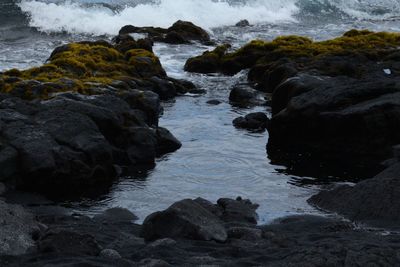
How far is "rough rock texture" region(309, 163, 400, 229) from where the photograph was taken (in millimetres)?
9992

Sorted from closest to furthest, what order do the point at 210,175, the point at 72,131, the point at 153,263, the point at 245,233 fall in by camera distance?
the point at 153,263, the point at 245,233, the point at 72,131, the point at 210,175

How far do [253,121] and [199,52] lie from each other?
1236cm

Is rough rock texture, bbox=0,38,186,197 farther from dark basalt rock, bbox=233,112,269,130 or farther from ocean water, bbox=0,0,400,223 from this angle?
dark basalt rock, bbox=233,112,269,130

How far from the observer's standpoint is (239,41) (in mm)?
32281

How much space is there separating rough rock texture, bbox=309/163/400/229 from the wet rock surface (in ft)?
1.41

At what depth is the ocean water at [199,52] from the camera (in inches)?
467

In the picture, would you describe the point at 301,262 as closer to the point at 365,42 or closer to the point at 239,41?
the point at 365,42

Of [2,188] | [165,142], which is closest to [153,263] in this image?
[2,188]

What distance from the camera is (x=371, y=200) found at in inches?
408

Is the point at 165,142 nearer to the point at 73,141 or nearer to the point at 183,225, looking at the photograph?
the point at 73,141

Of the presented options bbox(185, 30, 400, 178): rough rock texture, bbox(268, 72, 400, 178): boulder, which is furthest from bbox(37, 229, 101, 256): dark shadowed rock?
bbox(268, 72, 400, 178): boulder

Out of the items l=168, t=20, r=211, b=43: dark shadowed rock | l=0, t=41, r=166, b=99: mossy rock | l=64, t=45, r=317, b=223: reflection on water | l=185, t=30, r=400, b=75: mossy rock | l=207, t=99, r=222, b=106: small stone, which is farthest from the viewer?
l=168, t=20, r=211, b=43: dark shadowed rock

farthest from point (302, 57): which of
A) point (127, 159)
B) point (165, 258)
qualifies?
point (165, 258)

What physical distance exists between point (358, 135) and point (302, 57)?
774 cm
